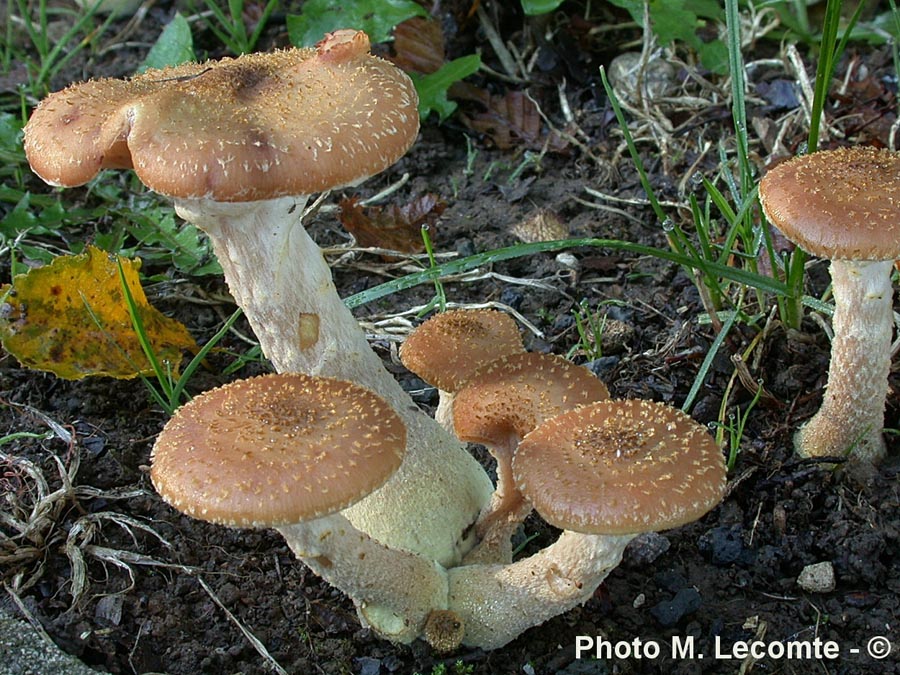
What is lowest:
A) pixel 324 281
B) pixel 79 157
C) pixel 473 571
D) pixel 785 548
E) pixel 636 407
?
pixel 785 548

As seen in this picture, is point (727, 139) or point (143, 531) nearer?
point (143, 531)

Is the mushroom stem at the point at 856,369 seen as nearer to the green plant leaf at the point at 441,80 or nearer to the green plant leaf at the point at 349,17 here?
the green plant leaf at the point at 441,80

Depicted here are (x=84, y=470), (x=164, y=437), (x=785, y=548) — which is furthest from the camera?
(x=84, y=470)

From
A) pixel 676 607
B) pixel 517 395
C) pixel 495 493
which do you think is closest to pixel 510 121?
pixel 495 493

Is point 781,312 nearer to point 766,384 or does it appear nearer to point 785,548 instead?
point 766,384

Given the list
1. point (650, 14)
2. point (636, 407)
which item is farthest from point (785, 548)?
point (650, 14)

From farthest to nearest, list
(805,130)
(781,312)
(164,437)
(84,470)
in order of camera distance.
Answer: (805,130) → (781,312) → (84,470) → (164,437)

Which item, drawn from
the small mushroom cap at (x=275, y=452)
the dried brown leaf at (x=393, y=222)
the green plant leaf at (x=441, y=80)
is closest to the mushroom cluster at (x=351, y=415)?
the small mushroom cap at (x=275, y=452)

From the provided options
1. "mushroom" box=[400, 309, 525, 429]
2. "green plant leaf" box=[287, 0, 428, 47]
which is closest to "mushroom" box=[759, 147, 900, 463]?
"mushroom" box=[400, 309, 525, 429]
